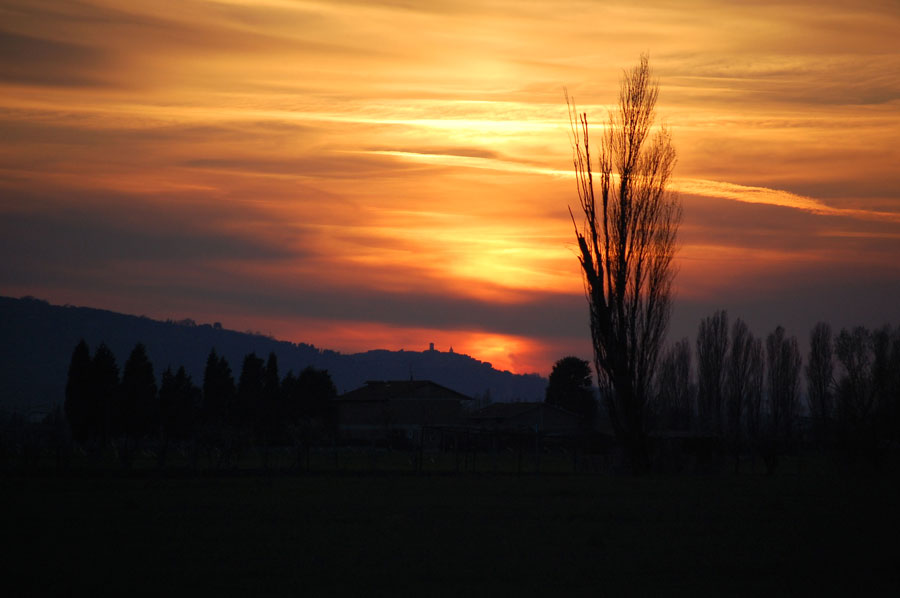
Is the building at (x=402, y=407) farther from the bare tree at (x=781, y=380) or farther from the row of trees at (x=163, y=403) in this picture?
the bare tree at (x=781, y=380)

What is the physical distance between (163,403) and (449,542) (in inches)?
2047

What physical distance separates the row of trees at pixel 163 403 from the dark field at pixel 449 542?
2624 centimetres

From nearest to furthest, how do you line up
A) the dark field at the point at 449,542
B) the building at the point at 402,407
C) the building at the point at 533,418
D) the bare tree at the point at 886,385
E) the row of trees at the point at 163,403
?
the dark field at the point at 449,542 → the bare tree at the point at 886,385 → the row of trees at the point at 163,403 → the building at the point at 533,418 → the building at the point at 402,407

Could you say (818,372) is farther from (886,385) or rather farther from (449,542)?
(449,542)

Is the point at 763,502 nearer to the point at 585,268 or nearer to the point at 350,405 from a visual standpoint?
the point at 585,268

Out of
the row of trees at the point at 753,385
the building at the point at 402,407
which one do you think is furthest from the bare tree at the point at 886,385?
the building at the point at 402,407

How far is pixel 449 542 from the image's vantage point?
13.3 m

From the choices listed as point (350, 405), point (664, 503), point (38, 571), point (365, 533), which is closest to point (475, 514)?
point (365, 533)

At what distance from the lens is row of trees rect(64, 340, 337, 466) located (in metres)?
56.3

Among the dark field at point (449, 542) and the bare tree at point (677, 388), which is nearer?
the dark field at point (449, 542)

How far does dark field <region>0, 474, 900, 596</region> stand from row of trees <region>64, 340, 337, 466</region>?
1033 inches

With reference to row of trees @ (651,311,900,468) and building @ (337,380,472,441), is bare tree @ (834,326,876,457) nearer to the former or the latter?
row of trees @ (651,311,900,468)

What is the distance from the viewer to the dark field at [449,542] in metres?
10.2

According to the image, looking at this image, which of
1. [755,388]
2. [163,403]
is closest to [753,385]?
[755,388]
